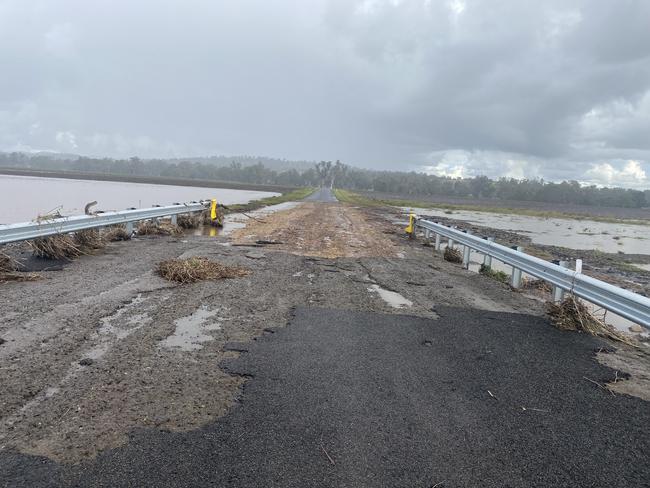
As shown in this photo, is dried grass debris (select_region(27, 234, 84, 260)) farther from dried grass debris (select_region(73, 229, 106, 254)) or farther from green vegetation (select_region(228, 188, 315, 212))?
green vegetation (select_region(228, 188, 315, 212))

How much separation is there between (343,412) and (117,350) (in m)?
2.50

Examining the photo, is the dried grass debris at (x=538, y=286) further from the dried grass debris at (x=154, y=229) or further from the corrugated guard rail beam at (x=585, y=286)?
the dried grass debris at (x=154, y=229)

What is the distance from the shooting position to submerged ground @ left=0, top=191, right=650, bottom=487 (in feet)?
9.60

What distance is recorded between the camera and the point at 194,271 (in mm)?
8219

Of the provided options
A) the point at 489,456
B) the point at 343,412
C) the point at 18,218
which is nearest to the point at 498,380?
the point at 489,456

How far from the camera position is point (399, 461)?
302 cm

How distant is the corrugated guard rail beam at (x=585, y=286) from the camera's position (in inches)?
235

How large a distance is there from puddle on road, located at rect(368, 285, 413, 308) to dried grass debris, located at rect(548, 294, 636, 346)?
2.24 meters

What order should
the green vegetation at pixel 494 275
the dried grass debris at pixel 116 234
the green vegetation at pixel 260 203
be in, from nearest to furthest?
the green vegetation at pixel 494 275, the dried grass debris at pixel 116 234, the green vegetation at pixel 260 203

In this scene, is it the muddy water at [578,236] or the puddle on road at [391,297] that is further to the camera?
the muddy water at [578,236]

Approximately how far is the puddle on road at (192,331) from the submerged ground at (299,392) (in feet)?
0.10

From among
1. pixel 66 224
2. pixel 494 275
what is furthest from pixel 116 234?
pixel 494 275

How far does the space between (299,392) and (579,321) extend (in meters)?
4.84

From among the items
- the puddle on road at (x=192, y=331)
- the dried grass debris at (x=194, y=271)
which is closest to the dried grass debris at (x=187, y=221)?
the dried grass debris at (x=194, y=271)
